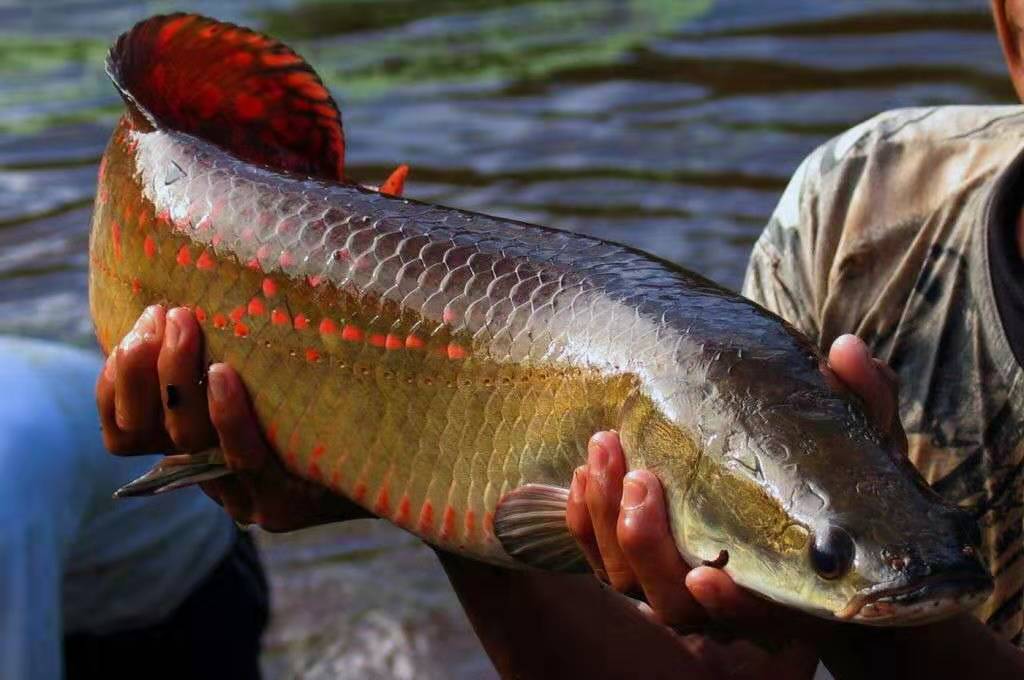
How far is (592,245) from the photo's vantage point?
99.0 inches

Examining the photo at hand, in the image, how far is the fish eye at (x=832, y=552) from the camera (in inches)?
76.0

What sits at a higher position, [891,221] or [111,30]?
[891,221]

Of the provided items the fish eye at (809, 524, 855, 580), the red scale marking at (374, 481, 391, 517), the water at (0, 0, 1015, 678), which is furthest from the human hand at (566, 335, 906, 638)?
the water at (0, 0, 1015, 678)

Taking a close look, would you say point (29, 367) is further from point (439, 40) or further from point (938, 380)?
point (439, 40)

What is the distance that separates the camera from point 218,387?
2.70 meters

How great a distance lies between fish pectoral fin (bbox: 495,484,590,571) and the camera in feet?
7.63

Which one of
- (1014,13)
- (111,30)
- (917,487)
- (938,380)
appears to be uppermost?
(1014,13)

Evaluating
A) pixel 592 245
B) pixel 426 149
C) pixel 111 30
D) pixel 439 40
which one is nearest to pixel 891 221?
pixel 592 245

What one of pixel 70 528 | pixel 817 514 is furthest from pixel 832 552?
pixel 70 528

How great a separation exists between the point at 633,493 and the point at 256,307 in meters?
0.85

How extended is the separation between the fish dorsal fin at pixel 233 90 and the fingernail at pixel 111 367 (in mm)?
476

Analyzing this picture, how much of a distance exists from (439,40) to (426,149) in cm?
237

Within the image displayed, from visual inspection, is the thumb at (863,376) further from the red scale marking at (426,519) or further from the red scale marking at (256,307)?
the red scale marking at (256,307)

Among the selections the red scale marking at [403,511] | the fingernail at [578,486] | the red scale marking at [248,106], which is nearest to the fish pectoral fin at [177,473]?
the red scale marking at [403,511]
